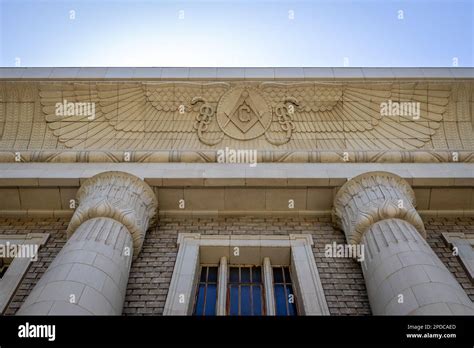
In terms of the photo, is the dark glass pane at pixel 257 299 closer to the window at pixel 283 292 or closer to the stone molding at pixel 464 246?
the window at pixel 283 292

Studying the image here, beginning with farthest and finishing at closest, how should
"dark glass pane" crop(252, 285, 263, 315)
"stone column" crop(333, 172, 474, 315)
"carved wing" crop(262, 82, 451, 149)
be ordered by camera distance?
"carved wing" crop(262, 82, 451, 149) < "dark glass pane" crop(252, 285, 263, 315) < "stone column" crop(333, 172, 474, 315)

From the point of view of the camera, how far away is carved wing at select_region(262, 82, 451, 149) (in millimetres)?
11742

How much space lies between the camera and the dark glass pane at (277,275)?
9195mm

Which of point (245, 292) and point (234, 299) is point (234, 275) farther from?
point (234, 299)

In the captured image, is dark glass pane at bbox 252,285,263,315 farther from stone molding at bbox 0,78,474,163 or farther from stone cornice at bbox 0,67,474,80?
stone cornice at bbox 0,67,474,80

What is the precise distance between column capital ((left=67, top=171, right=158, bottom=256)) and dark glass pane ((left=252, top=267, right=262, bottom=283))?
8.07 feet

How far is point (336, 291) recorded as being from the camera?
8.43 meters

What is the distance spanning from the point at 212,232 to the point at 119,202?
2.25 meters

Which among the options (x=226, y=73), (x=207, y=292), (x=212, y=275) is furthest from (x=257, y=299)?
(x=226, y=73)

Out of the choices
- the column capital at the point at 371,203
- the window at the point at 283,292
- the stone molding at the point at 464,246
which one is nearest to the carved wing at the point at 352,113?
the column capital at the point at 371,203

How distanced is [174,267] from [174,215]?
Answer: 72.3 inches

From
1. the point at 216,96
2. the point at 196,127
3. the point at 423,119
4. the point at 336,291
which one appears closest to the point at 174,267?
the point at 336,291

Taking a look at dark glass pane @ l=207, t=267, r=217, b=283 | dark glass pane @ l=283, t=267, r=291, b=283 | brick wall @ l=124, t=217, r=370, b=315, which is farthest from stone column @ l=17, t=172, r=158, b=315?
dark glass pane @ l=283, t=267, r=291, b=283

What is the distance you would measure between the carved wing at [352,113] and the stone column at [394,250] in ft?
7.29
